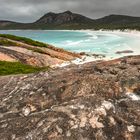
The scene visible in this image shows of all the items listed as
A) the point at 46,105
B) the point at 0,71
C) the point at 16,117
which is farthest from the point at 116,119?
the point at 0,71

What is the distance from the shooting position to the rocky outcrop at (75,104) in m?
7.00

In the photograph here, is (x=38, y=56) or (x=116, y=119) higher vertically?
(x=116, y=119)

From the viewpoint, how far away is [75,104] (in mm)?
7562

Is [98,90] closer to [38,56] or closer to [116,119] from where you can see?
[116,119]

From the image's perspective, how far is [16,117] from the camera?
24.5 ft

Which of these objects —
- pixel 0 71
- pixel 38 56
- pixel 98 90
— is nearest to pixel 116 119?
pixel 98 90

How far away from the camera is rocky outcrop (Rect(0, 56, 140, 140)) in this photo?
23.0 feet

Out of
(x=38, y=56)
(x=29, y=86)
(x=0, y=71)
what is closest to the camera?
(x=29, y=86)

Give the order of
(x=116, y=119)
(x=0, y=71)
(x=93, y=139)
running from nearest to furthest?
(x=93, y=139) → (x=116, y=119) → (x=0, y=71)

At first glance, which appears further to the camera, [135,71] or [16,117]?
[135,71]

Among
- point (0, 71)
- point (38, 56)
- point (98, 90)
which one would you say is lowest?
point (38, 56)

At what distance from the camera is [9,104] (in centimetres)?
805

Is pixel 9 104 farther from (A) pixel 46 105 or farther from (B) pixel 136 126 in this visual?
(B) pixel 136 126

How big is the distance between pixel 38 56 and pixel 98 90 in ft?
107
